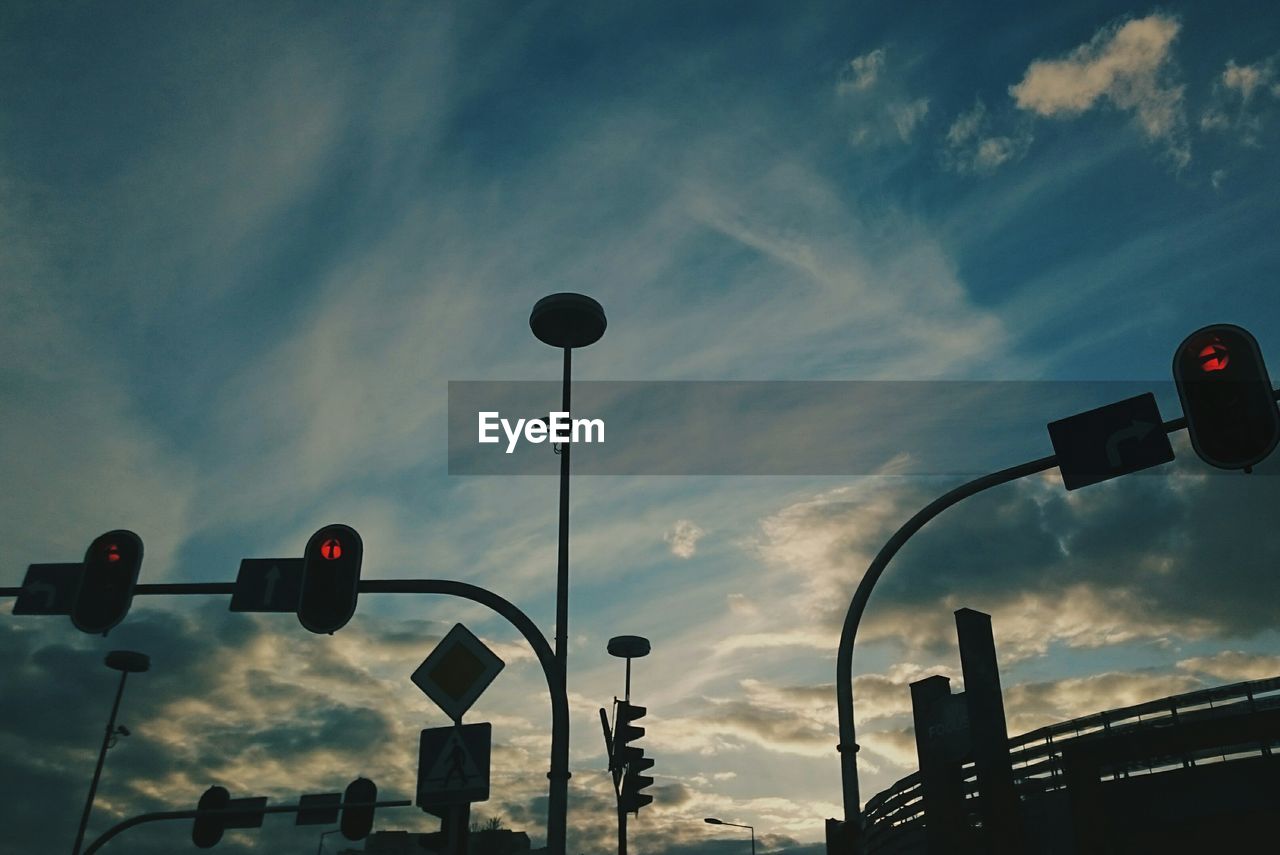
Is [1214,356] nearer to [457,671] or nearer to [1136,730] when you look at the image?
[457,671]

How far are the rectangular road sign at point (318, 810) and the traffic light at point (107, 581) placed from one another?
162 inches

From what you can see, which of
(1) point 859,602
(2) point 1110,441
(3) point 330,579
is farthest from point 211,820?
(2) point 1110,441

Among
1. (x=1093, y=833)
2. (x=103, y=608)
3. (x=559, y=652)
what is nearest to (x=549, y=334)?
(x=559, y=652)

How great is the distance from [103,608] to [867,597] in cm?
873

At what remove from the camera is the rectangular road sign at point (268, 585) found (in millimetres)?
10453

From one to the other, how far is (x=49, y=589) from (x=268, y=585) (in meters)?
2.77

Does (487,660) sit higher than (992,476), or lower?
lower

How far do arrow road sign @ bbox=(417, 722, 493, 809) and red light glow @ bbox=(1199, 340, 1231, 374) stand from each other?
7.10m

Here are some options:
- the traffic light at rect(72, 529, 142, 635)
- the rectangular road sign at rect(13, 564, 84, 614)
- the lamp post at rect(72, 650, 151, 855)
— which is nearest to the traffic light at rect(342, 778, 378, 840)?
the traffic light at rect(72, 529, 142, 635)

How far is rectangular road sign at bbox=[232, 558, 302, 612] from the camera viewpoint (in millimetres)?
10453

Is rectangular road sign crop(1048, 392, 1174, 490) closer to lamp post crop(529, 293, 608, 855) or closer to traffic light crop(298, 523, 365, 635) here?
lamp post crop(529, 293, 608, 855)

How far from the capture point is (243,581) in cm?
1067

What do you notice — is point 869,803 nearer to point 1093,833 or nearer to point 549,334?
point 1093,833

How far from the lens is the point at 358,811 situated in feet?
40.4
